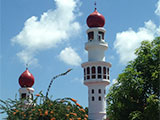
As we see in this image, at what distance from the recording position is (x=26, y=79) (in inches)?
2084

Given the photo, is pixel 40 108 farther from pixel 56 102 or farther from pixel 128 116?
pixel 128 116

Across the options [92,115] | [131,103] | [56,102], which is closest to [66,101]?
[56,102]

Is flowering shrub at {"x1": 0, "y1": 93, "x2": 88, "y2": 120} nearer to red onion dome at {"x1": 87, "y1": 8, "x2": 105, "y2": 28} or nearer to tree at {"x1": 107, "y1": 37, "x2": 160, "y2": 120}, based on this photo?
tree at {"x1": 107, "y1": 37, "x2": 160, "y2": 120}

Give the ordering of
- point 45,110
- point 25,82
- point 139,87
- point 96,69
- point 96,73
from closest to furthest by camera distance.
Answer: point 45,110
point 139,87
point 96,73
point 96,69
point 25,82

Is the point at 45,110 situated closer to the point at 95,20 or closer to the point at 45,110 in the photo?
the point at 45,110

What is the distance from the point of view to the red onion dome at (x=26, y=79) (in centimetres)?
5288

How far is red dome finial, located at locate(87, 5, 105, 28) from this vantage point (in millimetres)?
43438

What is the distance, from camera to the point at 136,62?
2283 cm

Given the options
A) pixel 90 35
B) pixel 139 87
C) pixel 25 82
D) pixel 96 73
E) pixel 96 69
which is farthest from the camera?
pixel 25 82

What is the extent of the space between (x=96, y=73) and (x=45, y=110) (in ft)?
99.7

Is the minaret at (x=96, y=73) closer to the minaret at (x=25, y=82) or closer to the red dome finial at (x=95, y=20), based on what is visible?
the red dome finial at (x=95, y=20)

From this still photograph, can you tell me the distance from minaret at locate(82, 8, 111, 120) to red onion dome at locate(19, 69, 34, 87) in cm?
1428

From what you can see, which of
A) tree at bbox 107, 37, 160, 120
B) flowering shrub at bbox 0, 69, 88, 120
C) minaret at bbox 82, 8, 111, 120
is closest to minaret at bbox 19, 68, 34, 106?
minaret at bbox 82, 8, 111, 120

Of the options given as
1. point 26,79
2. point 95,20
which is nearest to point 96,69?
point 95,20
